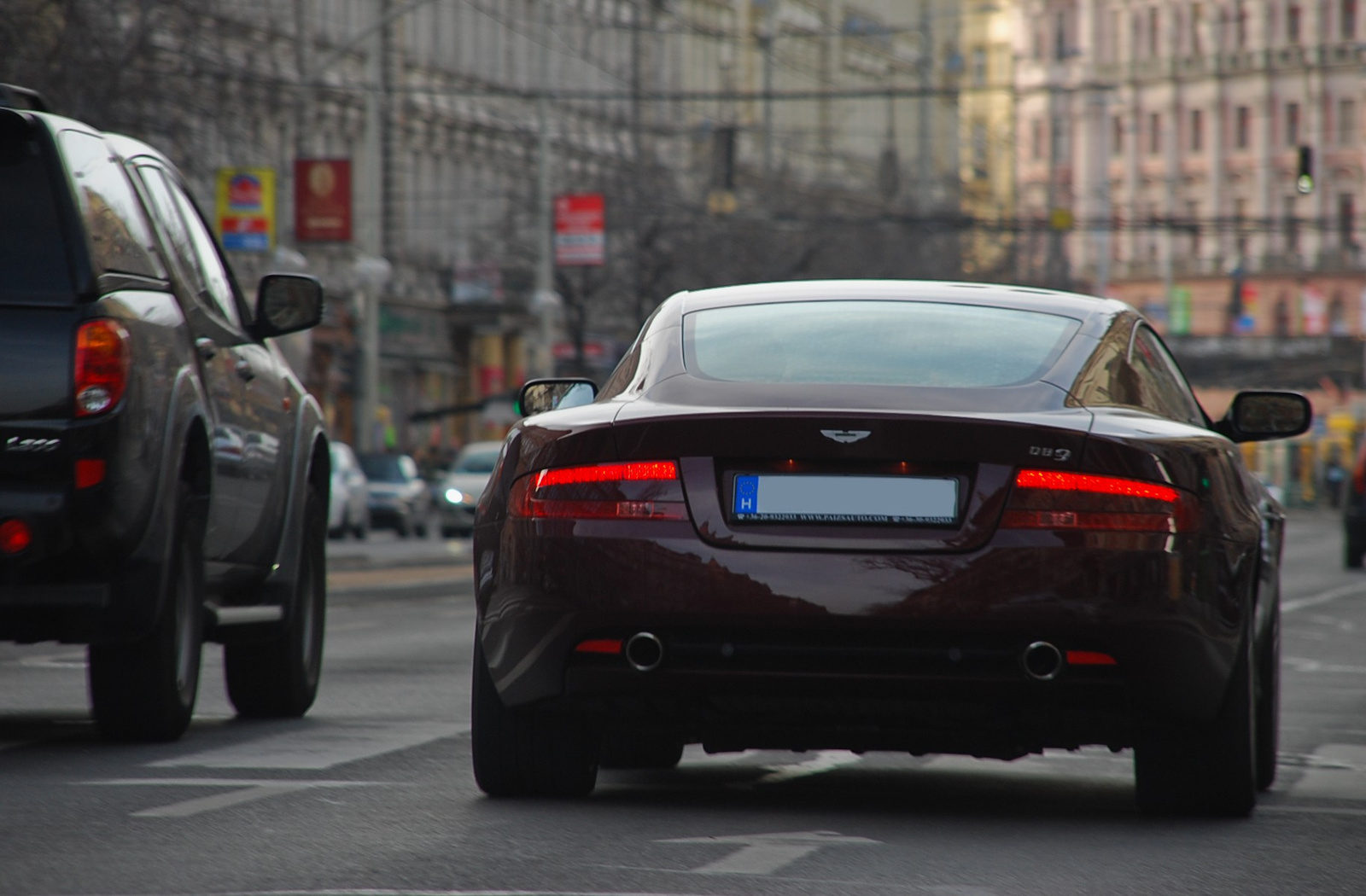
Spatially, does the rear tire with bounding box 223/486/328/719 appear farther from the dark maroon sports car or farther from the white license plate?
the white license plate

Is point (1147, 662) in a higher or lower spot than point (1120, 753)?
higher

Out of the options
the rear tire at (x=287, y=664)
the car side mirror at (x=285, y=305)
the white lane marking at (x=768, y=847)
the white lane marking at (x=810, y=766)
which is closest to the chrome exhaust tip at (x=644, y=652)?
the white lane marking at (x=768, y=847)

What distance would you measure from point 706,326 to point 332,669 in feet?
20.1

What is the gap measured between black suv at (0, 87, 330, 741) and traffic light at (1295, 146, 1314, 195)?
3365 centimetres

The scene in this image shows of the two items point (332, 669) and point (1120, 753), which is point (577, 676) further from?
point (332, 669)

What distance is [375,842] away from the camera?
21.1 feet

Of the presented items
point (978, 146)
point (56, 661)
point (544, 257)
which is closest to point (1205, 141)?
point (978, 146)

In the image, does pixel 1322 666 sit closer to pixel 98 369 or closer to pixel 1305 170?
pixel 98 369

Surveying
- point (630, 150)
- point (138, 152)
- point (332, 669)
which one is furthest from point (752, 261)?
point (138, 152)

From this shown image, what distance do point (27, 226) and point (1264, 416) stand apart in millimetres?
3630

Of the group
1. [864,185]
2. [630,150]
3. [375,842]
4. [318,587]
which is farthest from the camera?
[864,185]

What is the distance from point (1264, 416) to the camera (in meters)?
8.62

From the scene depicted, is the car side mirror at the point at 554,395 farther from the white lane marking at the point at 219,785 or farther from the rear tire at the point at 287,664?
the rear tire at the point at 287,664

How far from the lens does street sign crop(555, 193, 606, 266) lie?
174 feet
